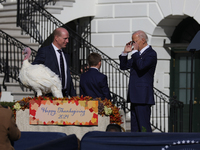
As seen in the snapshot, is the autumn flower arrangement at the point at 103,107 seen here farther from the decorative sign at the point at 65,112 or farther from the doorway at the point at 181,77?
the doorway at the point at 181,77

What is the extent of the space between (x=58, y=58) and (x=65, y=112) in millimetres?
988

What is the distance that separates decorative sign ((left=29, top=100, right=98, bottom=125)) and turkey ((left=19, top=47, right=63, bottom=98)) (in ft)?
0.79

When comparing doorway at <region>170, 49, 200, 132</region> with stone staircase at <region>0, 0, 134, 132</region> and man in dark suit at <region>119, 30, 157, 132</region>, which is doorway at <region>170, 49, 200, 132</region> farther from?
man in dark suit at <region>119, 30, 157, 132</region>

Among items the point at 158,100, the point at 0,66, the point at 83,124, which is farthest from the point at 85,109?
the point at 158,100

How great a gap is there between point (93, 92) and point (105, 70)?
548 centimetres

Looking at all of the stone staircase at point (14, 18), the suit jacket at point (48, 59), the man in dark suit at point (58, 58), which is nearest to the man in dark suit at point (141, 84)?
the man in dark suit at point (58, 58)

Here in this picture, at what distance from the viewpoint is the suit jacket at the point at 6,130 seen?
4348 mm

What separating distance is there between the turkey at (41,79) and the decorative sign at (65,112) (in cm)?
24

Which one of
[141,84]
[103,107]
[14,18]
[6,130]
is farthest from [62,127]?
[14,18]

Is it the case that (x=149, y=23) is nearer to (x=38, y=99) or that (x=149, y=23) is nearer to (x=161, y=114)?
(x=161, y=114)

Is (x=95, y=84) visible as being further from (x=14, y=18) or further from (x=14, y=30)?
(x=14, y=18)

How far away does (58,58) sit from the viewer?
6906mm

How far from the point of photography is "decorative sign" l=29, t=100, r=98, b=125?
6316mm

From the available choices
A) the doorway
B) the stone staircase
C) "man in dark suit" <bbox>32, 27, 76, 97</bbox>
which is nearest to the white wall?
the doorway
